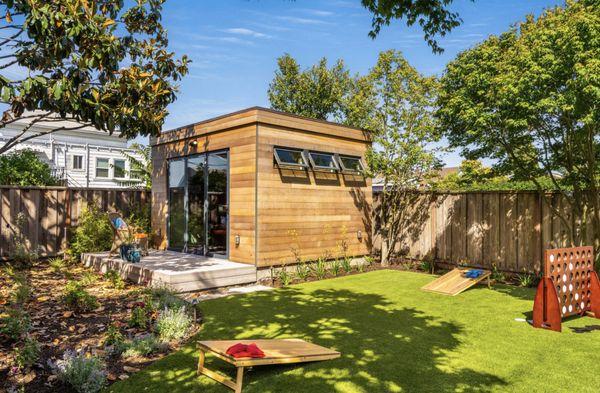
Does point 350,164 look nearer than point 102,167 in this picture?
Yes

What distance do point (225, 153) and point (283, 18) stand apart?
347 cm

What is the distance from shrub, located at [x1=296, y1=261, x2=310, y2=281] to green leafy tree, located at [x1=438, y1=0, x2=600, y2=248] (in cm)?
455

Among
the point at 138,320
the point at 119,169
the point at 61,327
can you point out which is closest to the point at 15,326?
the point at 61,327

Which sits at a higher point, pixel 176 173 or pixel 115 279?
pixel 176 173

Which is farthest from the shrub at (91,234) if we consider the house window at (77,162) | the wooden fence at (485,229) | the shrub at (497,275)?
the house window at (77,162)

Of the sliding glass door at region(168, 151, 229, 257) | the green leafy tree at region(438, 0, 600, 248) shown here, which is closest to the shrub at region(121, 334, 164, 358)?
the sliding glass door at region(168, 151, 229, 257)

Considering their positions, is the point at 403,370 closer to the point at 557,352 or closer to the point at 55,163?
the point at 557,352

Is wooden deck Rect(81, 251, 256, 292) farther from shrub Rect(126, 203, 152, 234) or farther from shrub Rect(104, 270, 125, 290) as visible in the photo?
shrub Rect(126, 203, 152, 234)

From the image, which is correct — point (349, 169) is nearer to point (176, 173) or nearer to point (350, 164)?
point (350, 164)

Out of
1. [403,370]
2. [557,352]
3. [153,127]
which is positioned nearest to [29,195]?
[153,127]

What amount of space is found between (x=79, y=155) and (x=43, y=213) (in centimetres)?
1393

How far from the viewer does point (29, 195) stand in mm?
10102

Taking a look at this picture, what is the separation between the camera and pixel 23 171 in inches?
585

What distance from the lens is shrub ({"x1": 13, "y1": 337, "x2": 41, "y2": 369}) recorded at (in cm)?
388
